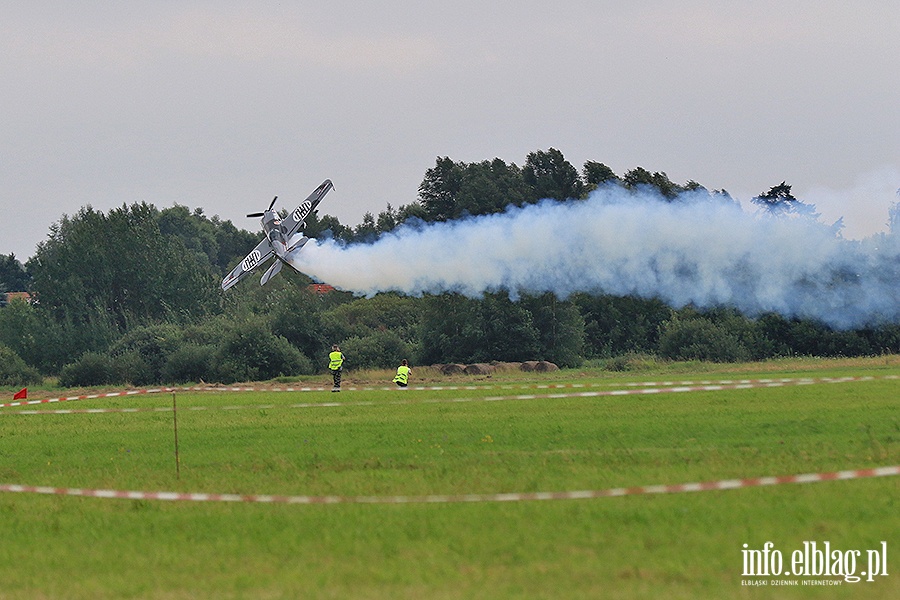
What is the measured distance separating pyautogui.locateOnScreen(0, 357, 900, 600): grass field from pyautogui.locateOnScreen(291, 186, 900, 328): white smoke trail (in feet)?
48.4

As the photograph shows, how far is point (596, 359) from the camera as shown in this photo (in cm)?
7719

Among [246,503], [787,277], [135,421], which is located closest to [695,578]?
[246,503]

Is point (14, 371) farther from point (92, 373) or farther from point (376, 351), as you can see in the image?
point (376, 351)

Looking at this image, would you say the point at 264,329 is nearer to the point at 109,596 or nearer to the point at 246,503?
the point at 246,503


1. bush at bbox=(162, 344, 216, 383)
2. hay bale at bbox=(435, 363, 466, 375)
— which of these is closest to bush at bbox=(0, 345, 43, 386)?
bush at bbox=(162, 344, 216, 383)

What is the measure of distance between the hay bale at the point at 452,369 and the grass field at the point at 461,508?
34.7 metres

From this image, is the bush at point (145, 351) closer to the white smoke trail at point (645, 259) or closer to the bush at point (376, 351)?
the bush at point (376, 351)

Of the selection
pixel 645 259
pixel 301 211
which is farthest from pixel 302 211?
pixel 645 259

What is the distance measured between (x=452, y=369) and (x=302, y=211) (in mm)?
13232

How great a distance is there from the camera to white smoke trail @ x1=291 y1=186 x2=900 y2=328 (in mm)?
44125

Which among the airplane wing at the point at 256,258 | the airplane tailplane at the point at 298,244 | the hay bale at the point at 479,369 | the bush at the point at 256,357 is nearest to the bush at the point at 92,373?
the bush at the point at 256,357

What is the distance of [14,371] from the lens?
79375mm

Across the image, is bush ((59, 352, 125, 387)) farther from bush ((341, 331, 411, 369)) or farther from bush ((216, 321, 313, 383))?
bush ((341, 331, 411, 369))

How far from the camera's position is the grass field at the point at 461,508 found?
12.7 m
